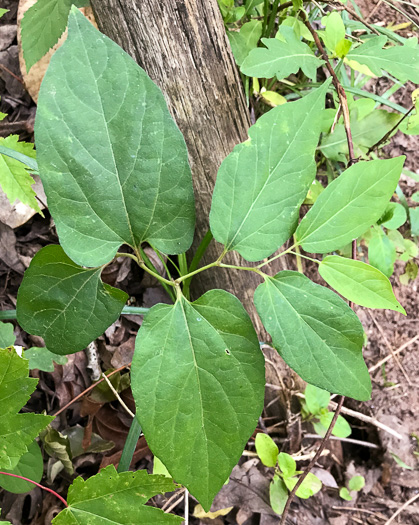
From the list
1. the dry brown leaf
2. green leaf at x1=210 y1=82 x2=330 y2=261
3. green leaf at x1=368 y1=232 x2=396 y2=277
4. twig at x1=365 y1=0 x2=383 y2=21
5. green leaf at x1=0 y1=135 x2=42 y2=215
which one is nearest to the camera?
green leaf at x1=210 y1=82 x2=330 y2=261

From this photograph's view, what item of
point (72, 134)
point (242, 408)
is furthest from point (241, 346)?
point (72, 134)

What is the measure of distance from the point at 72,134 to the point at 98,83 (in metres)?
0.10

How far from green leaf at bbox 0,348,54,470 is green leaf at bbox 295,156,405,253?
0.63 meters

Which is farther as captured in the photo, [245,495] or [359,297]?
[245,495]

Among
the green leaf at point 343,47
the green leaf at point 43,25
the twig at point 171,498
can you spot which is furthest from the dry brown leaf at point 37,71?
the twig at point 171,498

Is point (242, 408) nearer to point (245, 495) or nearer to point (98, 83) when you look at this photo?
point (98, 83)

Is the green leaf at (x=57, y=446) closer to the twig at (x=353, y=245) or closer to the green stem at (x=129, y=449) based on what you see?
the green stem at (x=129, y=449)

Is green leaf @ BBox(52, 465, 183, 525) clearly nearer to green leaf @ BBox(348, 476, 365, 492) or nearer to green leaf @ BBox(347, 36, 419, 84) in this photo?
green leaf @ BBox(348, 476, 365, 492)

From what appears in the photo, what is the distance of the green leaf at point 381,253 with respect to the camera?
1545mm

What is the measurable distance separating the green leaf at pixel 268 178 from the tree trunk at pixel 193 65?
0.39 metres

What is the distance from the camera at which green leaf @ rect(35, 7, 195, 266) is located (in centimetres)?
73

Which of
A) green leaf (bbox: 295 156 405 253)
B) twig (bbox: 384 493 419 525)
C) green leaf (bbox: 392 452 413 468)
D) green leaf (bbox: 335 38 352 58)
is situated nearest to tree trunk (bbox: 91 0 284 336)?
green leaf (bbox: 335 38 352 58)

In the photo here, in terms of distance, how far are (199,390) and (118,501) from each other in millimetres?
283

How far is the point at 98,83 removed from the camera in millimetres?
743
